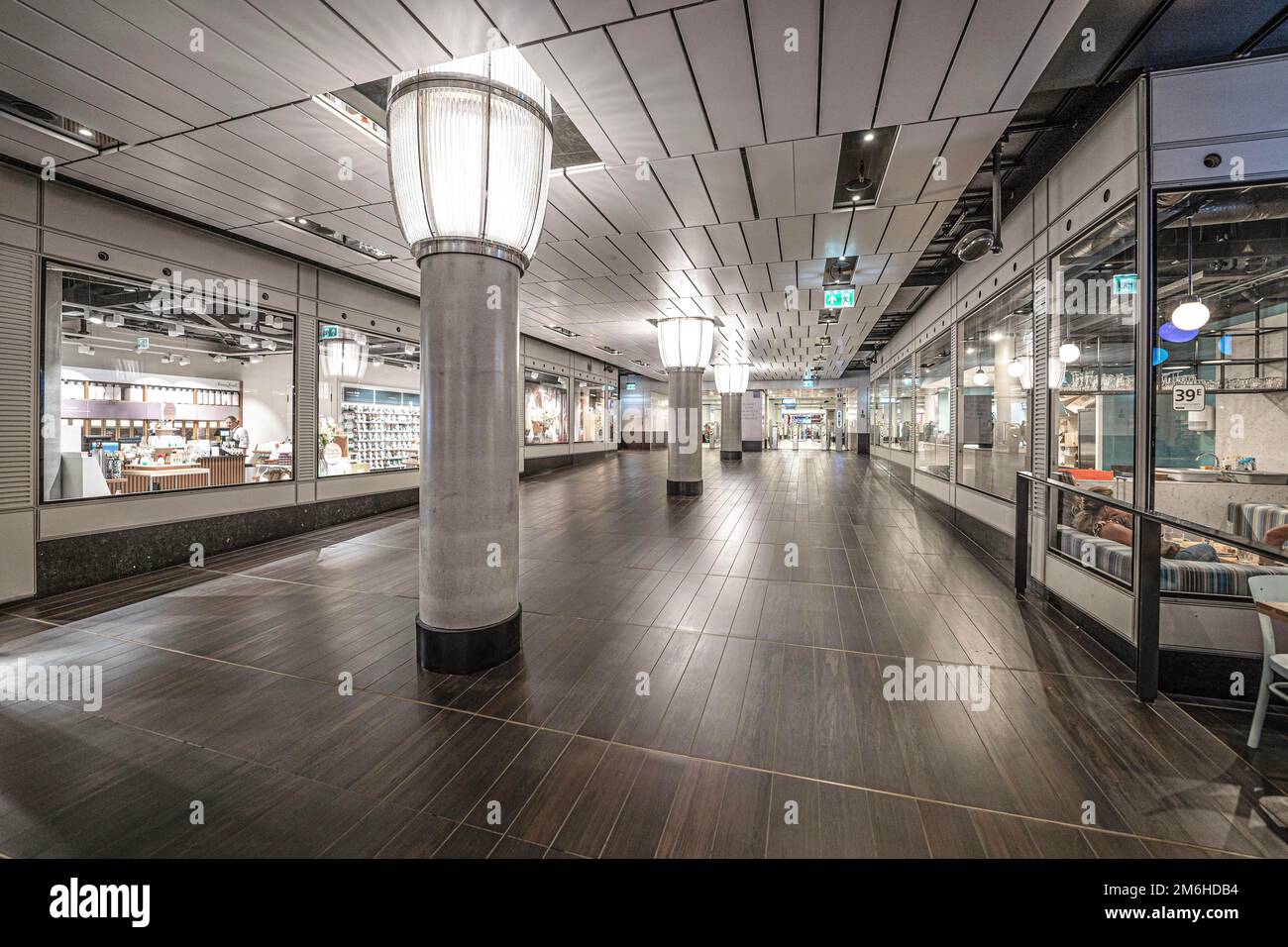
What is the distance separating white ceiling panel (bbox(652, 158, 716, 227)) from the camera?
13.7 feet

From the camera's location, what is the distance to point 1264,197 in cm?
335

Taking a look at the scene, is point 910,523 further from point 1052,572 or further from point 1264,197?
point 1264,197

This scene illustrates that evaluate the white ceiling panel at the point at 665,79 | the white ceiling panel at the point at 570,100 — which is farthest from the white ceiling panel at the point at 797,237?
the white ceiling panel at the point at 570,100

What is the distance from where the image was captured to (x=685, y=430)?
10586mm

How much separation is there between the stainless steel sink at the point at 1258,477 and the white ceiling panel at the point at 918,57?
18.2 ft

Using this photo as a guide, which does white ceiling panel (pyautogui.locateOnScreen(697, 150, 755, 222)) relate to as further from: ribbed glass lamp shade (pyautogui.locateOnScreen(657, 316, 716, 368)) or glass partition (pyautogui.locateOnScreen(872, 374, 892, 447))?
glass partition (pyautogui.locateOnScreen(872, 374, 892, 447))

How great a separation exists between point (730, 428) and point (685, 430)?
9.37 metres

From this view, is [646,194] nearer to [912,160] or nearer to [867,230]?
[912,160]

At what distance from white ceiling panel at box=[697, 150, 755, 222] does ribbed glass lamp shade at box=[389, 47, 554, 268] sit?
5.27ft

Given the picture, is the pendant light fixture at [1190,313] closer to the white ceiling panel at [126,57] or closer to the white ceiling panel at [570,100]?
the white ceiling panel at [570,100]

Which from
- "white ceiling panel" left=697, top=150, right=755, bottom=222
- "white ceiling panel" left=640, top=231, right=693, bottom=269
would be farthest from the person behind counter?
"white ceiling panel" left=697, top=150, right=755, bottom=222

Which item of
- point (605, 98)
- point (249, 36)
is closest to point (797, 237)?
point (605, 98)

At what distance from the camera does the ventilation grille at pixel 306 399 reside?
7.29 meters

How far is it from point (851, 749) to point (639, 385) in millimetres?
22832
